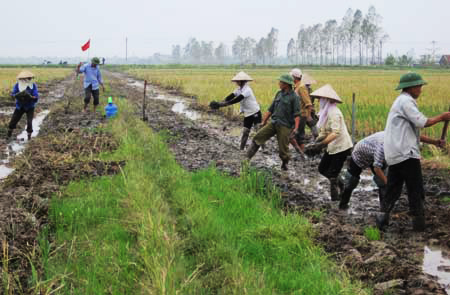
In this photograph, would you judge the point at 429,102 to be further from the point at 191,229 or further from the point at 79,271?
the point at 79,271

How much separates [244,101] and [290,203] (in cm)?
336

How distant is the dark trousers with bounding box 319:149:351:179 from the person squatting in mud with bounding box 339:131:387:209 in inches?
12.0

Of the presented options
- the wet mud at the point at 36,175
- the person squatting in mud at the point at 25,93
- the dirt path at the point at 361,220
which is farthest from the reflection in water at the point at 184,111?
the person squatting in mud at the point at 25,93

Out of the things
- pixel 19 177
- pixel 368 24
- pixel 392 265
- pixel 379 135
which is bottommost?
pixel 392 265

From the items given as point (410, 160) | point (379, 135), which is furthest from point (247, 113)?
point (410, 160)

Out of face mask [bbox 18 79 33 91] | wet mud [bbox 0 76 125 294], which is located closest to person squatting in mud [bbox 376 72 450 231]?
wet mud [bbox 0 76 125 294]

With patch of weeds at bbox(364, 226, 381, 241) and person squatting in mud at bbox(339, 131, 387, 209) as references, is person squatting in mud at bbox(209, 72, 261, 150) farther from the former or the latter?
patch of weeds at bbox(364, 226, 381, 241)

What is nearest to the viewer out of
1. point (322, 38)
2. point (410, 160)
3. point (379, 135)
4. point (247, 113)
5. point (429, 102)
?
point (410, 160)

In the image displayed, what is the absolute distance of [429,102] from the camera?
1411 centimetres

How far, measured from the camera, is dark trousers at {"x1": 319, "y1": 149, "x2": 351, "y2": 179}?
5.84 metres

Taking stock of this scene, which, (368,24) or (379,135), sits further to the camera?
(368,24)

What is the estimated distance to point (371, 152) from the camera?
5.18m

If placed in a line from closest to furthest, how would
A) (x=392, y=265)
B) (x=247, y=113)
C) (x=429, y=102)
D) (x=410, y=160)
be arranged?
1. (x=392, y=265)
2. (x=410, y=160)
3. (x=247, y=113)
4. (x=429, y=102)

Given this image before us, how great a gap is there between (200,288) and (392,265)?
168cm
